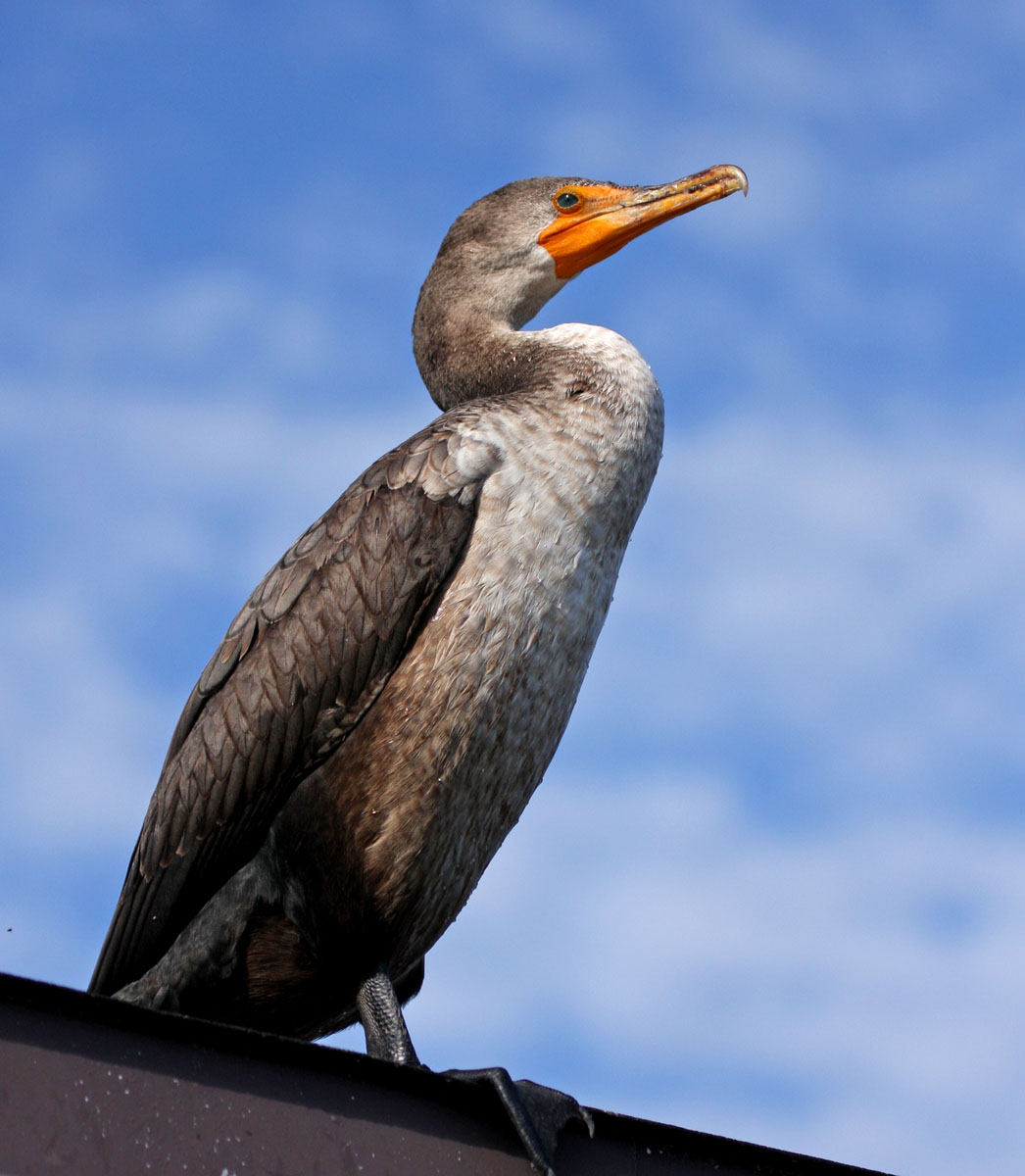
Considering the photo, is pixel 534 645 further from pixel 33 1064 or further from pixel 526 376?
pixel 33 1064

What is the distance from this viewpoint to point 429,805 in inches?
168

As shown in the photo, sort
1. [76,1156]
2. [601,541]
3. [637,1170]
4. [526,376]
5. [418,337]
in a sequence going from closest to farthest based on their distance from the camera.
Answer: [76,1156]
[637,1170]
[601,541]
[526,376]
[418,337]

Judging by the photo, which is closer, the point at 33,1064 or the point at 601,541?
the point at 33,1064

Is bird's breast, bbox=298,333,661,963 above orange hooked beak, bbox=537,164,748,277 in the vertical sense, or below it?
below

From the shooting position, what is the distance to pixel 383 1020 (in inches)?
166

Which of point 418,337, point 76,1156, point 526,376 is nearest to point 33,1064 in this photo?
point 76,1156

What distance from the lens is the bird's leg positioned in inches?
162

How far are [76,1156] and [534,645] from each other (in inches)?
84.7

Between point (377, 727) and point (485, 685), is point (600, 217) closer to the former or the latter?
point (485, 685)

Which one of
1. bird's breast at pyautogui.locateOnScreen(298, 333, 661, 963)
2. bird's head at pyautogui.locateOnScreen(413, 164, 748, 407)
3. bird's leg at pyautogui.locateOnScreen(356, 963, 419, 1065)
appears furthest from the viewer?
bird's head at pyautogui.locateOnScreen(413, 164, 748, 407)

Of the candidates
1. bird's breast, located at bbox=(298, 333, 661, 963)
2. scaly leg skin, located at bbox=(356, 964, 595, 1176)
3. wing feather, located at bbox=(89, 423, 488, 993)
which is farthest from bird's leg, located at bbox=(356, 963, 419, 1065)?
scaly leg skin, located at bbox=(356, 964, 595, 1176)

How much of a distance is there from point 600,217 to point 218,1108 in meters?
4.16

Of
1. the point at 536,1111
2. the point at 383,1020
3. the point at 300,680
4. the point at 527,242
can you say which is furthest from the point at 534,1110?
the point at 527,242

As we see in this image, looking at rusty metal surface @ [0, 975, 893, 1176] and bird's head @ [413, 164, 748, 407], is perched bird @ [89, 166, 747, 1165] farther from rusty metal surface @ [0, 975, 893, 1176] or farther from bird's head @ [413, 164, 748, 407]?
rusty metal surface @ [0, 975, 893, 1176]
